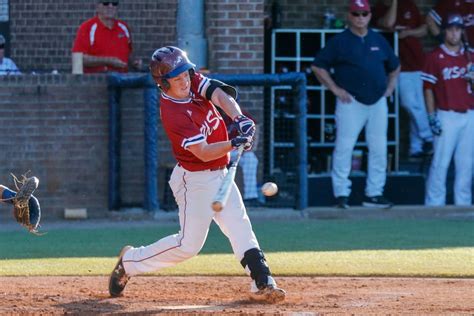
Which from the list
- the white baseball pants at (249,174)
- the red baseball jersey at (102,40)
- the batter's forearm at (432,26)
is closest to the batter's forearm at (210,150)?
the white baseball pants at (249,174)

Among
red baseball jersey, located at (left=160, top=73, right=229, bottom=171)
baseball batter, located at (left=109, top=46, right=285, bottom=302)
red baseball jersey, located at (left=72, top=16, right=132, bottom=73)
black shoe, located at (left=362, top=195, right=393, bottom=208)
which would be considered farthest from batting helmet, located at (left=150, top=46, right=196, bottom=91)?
black shoe, located at (left=362, top=195, right=393, bottom=208)

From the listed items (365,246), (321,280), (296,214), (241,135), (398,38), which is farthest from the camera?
(398,38)

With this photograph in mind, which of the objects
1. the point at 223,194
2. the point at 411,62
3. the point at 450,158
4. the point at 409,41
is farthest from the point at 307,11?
the point at 223,194

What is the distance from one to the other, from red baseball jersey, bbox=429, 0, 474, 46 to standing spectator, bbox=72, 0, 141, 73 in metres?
4.03

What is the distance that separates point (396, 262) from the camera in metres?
9.20

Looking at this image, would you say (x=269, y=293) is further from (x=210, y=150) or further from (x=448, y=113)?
(x=448, y=113)

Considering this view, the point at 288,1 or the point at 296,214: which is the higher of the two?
the point at 288,1

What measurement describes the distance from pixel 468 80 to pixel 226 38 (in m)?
2.79

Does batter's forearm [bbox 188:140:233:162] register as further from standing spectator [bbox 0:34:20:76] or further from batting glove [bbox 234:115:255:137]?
standing spectator [bbox 0:34:20:76]

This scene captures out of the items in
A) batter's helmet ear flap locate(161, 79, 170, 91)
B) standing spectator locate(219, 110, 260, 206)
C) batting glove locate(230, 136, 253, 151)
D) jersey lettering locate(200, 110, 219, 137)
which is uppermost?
batter's helmet ear flap locate(161, 79, 170, 91)

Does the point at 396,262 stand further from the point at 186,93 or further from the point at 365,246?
the point at 186,93

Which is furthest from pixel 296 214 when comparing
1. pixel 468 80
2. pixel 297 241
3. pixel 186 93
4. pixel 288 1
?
pixel 186 93

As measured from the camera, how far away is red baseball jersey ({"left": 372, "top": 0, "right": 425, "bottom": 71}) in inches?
559

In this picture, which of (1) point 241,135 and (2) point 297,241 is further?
(2) point 297,241
